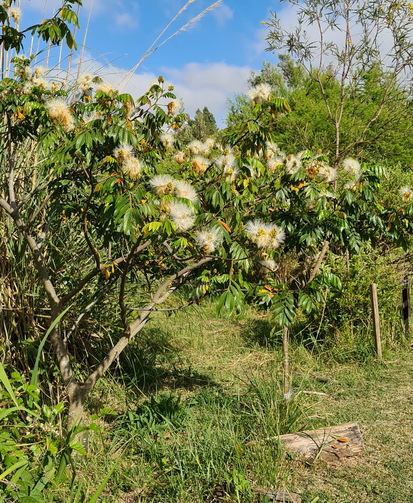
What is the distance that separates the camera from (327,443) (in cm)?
284

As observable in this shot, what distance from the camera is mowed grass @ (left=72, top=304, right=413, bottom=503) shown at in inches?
99.0

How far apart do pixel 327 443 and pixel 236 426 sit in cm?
53

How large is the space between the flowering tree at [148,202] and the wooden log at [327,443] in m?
0.75

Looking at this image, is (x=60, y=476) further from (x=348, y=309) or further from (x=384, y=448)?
(x=348, y=309)

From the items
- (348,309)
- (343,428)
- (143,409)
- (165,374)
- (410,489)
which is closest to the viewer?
(410,489)

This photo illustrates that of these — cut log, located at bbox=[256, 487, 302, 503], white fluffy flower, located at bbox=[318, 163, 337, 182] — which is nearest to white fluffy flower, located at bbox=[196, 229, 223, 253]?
white fluffy flower, located at bbox=[318, 163, 337, 182]

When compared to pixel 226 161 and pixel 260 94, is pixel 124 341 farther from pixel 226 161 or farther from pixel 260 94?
pixel 260 94

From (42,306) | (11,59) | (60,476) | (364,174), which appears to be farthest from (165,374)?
(11,59)

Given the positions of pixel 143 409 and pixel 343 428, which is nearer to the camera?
pixel 343 428

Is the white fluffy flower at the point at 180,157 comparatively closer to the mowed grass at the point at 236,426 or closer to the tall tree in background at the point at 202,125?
the mowed grass at the point at 236,426

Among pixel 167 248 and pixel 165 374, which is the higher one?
pixel 167 248

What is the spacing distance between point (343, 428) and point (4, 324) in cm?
209

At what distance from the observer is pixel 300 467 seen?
2.74m

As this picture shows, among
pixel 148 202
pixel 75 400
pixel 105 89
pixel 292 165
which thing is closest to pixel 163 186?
pixel 148 202
